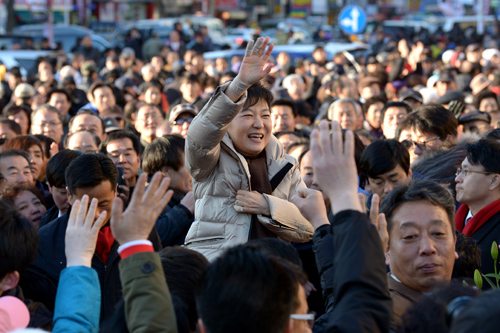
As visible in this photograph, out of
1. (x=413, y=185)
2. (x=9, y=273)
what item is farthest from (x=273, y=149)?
(x=9, y=273)

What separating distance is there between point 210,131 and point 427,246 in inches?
50.8

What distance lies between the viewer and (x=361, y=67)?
70.5 ft

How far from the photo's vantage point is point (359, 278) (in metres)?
3.21

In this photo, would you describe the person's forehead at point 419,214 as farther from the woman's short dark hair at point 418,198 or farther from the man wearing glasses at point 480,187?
the man wearing glasses at point 480,187

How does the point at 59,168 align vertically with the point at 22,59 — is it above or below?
above

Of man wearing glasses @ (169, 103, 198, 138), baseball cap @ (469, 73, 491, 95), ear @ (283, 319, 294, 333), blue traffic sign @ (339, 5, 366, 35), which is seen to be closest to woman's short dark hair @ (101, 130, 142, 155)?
man wearing glasses @ (169, 103, 198, 138)

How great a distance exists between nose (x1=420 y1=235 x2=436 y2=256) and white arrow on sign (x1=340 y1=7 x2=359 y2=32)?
20.5 meters

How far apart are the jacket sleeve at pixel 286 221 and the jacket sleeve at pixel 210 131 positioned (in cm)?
35

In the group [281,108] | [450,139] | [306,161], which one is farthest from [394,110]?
[306,161]

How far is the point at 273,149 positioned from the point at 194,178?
0.46 metres

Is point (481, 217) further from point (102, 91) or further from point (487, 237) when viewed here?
point (102, 91)

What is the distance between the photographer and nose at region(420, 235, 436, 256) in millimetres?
4230

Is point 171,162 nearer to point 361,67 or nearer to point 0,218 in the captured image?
point 0,218

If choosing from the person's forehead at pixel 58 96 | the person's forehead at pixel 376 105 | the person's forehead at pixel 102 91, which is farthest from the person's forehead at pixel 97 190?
the person's forehead at pixel 102 91
